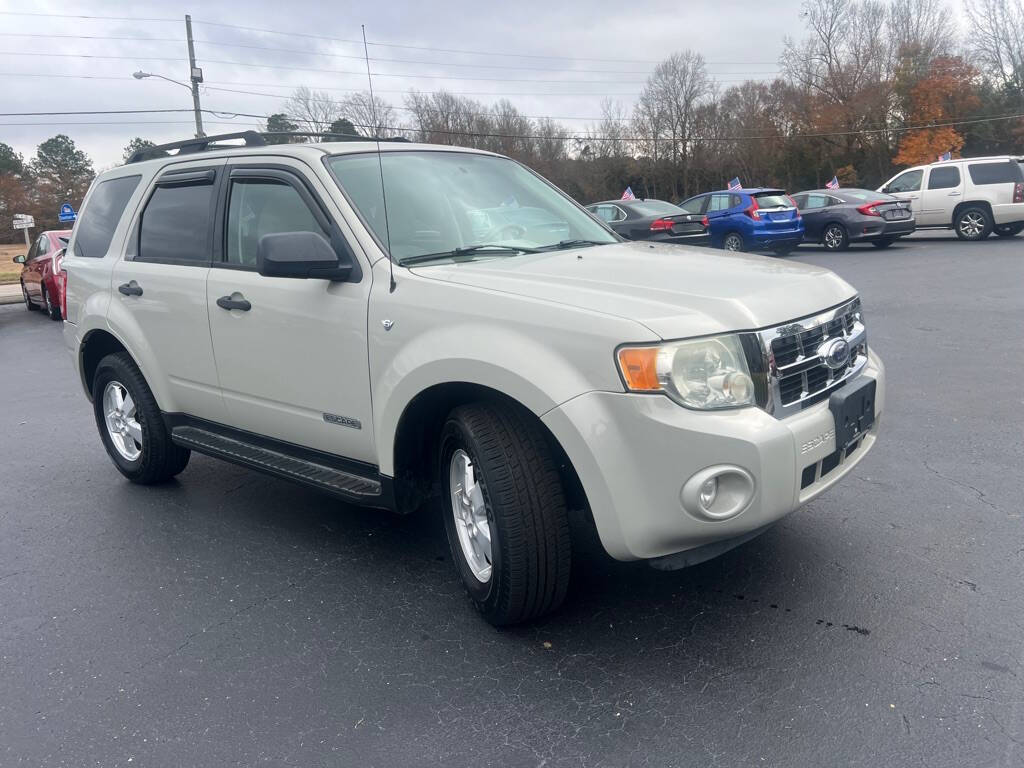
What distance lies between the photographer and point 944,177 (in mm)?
19719

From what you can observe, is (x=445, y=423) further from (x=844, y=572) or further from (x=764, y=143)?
(x=764, y=143)

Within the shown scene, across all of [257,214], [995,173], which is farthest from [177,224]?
[995,173]

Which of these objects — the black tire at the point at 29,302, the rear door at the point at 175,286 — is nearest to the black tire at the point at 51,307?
the black tire at the point at 29,302

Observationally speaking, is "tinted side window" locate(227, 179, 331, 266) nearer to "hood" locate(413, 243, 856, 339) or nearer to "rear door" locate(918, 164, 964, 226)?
"hood" locate(413, 243, 856, 339)

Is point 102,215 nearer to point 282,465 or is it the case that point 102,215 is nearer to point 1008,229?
point 282,465

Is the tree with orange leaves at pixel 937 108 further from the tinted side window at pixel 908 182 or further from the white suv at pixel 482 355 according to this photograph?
the white suv at pixel 482 355

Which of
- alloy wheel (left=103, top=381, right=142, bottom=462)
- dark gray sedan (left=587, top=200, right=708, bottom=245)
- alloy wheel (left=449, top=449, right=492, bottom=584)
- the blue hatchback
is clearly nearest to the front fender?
alloy wheel (left=449, top=449, right=492, bottom=584)

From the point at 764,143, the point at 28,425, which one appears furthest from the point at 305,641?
the point at 764,143

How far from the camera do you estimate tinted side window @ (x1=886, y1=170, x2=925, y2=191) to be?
66.8 feet

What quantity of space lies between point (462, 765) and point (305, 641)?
1.05m

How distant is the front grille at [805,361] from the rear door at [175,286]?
2821 mm

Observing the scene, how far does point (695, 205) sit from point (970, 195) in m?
5.96

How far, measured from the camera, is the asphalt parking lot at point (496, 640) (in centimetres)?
275

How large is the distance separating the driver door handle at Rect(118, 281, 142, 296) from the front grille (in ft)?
11.6
